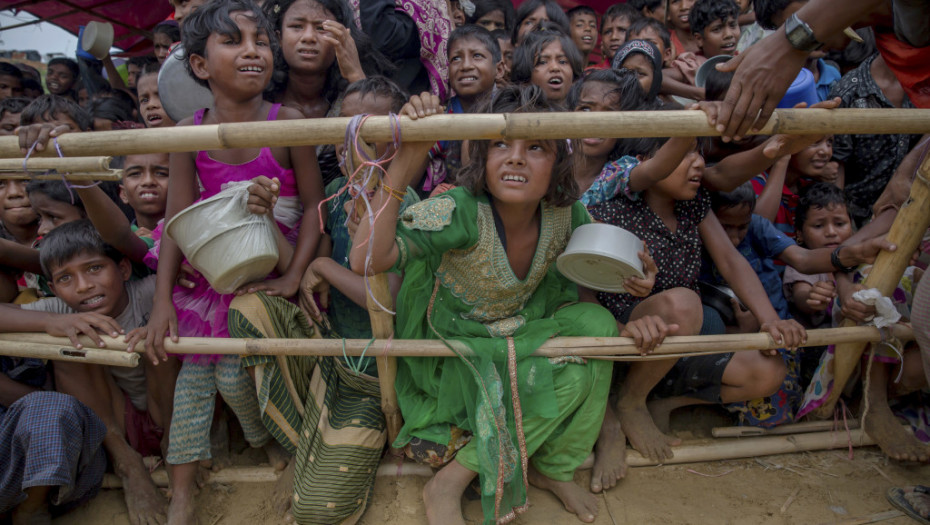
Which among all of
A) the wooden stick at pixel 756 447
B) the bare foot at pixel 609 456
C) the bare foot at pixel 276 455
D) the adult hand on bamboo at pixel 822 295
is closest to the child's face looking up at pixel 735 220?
A: the adult hand on bamboo at pixel 822 295

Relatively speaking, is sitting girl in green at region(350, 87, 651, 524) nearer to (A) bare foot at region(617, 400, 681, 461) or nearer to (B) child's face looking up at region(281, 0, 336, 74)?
(A) bare foot at region(617, 400, 681, 461)

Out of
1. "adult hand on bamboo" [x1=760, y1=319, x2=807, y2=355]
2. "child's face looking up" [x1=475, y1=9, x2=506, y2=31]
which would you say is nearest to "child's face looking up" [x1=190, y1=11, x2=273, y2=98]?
"adult hand on bamboo" [x1=760, y1=319, x2=807, y2=355]

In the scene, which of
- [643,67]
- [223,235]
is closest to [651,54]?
[643,67]

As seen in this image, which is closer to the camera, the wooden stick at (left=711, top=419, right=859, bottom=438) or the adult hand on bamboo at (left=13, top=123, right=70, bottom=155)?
the adult hand on bamboo at (left=13, top=123, right=70, bottom=155)

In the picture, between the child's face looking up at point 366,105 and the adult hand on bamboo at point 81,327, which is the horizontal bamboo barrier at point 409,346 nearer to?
the adult hand on bamboo at point 81,327

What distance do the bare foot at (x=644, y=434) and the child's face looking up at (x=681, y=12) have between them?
346cm

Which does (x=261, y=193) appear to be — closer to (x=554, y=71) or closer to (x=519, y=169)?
(x=519, y=169)

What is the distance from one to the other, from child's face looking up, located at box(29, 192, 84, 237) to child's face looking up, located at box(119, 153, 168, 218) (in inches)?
11.7

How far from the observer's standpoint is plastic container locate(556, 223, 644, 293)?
1.95 metres

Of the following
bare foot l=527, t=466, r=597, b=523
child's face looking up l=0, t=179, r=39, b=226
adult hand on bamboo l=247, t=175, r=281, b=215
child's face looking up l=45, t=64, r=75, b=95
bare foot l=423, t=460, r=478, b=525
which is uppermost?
adult hand on bamboo l=247, t=175, r=281, b=215

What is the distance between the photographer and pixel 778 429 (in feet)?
8.54

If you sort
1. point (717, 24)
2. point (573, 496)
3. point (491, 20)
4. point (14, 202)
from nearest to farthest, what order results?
point (573, 496) < point (14, 202) < point (717, 24) < point (491, 20)

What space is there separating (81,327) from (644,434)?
2.24 metres

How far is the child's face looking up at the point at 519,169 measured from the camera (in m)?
1.99
